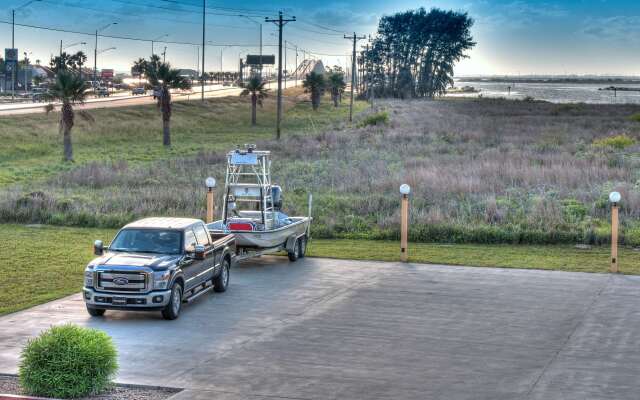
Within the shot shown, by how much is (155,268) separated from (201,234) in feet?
7.87

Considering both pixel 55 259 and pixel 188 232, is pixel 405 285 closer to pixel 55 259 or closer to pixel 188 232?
pixel 188 232

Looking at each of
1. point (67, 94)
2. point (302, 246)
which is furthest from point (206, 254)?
point (67, 94)

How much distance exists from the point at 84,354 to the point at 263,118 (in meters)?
105

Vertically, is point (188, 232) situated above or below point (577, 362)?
above

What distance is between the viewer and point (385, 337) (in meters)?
16.1

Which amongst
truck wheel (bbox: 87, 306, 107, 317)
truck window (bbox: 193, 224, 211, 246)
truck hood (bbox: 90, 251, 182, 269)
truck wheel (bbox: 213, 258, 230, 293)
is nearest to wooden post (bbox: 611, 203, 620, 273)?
truck wheel (bbox: 213, 258, 230, 293)

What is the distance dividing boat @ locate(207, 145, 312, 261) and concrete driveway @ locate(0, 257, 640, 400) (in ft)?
2.62

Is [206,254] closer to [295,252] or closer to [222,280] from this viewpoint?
[222,280]

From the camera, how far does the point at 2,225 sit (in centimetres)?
3002

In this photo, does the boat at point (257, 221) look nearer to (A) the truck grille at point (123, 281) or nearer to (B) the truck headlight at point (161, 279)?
(B) the truck headlight at point (161, 279)

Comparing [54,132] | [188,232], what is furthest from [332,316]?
[54,132]

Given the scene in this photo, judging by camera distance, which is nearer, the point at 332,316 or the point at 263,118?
the point at 332,316

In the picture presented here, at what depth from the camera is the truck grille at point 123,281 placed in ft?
55.1

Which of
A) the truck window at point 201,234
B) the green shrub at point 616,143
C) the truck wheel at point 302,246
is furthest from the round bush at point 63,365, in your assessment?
the green shrub at point 616,143
